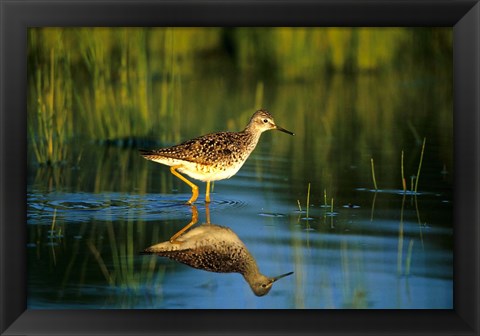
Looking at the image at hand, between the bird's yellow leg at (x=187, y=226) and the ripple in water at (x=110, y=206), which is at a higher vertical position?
the ripple in water at (x=110, y=206)

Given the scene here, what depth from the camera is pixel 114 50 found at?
8133 mm

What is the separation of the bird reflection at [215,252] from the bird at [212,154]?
20.8 inches

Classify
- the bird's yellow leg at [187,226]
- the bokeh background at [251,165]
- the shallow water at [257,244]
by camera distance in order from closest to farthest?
the shallow water at [257,244] < the bokeh background at [251,165] < the bird's yellow leg at [187,226]

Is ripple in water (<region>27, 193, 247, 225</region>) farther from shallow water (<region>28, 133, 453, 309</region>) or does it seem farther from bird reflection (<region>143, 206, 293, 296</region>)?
bird reflection (<region>143, 206, 293, 296</region>)

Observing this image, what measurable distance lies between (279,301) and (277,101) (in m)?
1.95

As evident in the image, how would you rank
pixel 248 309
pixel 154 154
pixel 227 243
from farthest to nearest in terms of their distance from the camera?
pixel 154 154
pixel 227 243
pixel 248 309

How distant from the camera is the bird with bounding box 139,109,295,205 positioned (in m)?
8.43

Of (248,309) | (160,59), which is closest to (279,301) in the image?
(248,309)

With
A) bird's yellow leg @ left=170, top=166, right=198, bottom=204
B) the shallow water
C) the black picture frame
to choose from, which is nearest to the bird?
bird's yellow leg @ left=170, top=166, right=198, bottom=204

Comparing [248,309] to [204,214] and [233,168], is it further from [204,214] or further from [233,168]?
[233,168]

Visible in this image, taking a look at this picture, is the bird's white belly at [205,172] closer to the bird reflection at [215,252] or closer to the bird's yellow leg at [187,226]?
the bird's yellow leg at [187,226]

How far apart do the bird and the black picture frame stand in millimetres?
1344
